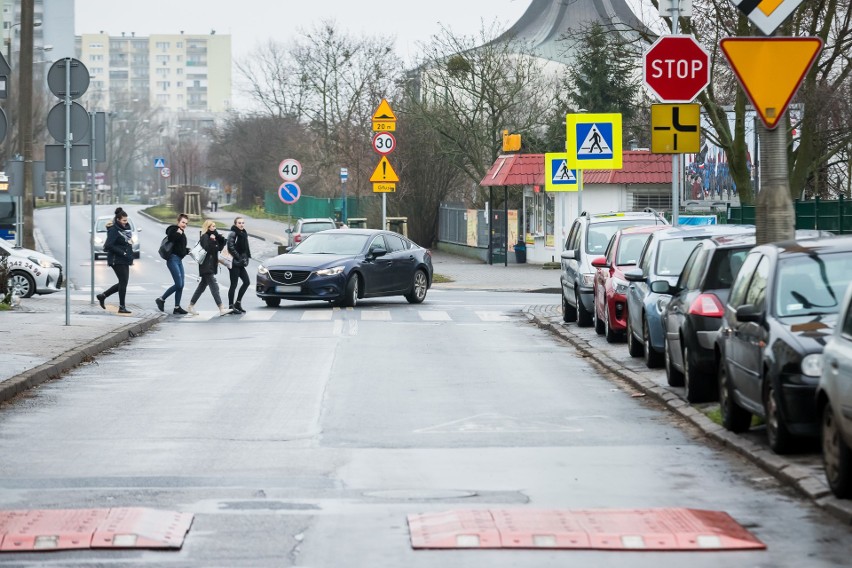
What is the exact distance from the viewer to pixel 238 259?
28.6m

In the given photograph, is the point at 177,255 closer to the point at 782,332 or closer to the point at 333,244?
the point at 333,244

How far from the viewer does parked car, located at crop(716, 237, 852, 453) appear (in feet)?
31.8

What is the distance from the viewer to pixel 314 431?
12.1 metres

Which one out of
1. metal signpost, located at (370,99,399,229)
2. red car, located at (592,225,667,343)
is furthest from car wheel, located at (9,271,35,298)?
red car, located at (592,225,667,343)

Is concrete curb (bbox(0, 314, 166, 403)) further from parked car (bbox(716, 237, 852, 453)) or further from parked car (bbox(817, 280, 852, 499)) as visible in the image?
parked car (bbox(817, 280, 852, 499))

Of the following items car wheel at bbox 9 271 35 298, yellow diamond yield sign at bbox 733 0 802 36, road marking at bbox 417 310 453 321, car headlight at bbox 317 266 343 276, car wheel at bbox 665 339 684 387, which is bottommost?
road marking at bbox 417 310 453 321

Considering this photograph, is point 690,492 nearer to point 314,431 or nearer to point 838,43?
point 314,431

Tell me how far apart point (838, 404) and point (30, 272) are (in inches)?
1015

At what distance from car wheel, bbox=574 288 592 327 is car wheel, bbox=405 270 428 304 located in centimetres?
725

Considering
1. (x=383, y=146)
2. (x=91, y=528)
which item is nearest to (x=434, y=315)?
(x=383, y=146)

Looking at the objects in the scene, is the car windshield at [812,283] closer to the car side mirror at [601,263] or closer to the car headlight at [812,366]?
the car headlight at [812,366]

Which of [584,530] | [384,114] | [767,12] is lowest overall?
[584,530]

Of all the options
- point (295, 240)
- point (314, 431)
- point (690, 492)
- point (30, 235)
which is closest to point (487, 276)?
point (295, 240)

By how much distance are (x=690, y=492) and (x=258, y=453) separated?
3.20m
